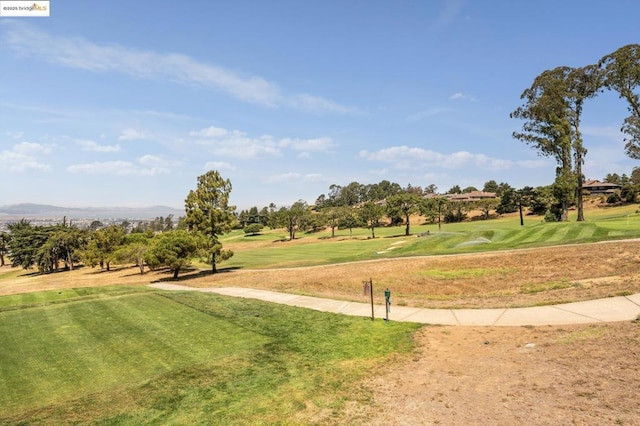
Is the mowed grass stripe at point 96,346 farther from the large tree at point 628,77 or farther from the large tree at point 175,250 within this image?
the large tree at point 628,77

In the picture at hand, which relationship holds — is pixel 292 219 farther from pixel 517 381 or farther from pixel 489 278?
pixel 517 381

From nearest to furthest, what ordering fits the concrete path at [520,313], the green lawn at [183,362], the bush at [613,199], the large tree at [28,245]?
the green lawn at [183,362], the concrete path at [520,313], the large tree at [28,245], the bush at [613,199]

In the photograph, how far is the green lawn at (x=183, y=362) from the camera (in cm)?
839

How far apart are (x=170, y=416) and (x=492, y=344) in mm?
9320

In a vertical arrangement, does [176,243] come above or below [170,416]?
above

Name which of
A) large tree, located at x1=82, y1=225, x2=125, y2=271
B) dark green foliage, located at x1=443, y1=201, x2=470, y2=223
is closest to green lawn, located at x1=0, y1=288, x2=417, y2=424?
large tree, located at x1=82, y1=225, x2=125, y2=271

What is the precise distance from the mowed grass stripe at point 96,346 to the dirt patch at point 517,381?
5.61 meters

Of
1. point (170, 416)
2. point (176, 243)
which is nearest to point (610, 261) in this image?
point (170, 416)

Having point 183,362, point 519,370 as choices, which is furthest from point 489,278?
point 183,362

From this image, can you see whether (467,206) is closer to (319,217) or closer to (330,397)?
(319,217)

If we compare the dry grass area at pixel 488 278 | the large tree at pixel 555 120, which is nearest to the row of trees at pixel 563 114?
the large tree at pixel 555 120

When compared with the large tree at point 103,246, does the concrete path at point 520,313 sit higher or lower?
lower

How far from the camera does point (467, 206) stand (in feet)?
343

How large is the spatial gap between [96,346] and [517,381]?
12.6 meters
